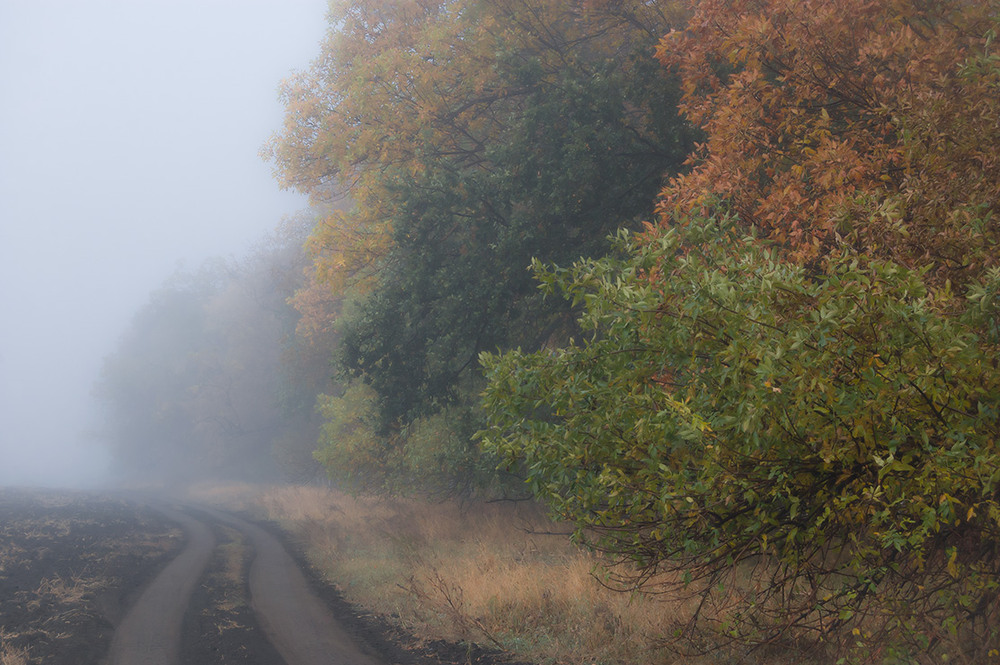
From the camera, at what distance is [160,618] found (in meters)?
11.5

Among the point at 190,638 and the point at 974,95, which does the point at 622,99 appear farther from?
the point at 190,638

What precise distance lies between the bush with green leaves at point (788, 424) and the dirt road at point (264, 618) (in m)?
4.78

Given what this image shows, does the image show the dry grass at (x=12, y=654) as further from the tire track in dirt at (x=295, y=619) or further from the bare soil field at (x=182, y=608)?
the tire track in dirt at (x=295, y=619)

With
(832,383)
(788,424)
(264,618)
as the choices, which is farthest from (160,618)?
(832,383)

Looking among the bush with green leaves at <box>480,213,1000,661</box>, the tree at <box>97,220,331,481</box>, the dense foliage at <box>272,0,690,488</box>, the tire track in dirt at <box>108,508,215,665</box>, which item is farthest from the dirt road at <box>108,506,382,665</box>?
the tree at <box>97,220,331,481</box>

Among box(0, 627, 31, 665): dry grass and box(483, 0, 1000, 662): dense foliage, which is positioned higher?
box(483, 0, 1000, 662): dense foliage

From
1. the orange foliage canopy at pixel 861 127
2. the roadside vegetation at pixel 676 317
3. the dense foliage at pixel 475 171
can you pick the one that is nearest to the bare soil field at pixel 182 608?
the roadside vegetation at pixel 676 317

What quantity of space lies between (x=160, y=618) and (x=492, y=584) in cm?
573

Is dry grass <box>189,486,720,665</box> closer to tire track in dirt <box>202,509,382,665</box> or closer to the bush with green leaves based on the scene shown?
tire track in dirt <box>202,509,382,665</box>

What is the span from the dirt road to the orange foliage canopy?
7.31 metres

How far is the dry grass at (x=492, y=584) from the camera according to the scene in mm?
7887

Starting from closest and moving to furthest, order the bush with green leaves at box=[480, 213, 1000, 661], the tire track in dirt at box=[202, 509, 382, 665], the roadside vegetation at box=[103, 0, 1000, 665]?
1. the bush with green leaves at box=[480, 213, 1000, 661]
2. the roadside vegetation at box=[103, 0, 1000, 665]
3. the tire track in dirt at box=[202, 509, 382, 665]

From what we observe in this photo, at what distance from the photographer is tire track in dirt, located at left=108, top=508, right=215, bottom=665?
9.40 meters

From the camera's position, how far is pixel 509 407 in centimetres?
615
